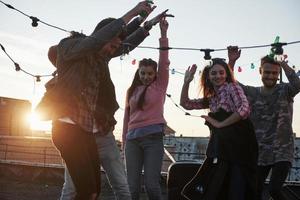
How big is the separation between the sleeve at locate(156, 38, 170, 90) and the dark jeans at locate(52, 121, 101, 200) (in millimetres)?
1819

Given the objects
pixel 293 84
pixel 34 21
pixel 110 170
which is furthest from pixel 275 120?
pixel 34 21

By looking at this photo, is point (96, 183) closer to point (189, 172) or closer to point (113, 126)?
point (113, 126)

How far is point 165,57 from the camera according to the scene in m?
4.65

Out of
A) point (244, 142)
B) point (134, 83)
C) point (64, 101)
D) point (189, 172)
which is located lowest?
point (189, 172)

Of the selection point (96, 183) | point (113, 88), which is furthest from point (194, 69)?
point (96, 183)

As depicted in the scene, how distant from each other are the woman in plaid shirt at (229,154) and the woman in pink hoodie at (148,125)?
664mm

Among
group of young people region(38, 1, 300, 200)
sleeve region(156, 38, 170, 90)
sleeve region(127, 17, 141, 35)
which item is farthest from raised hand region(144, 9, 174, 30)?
sleeve region(127, 17, 141, 35)

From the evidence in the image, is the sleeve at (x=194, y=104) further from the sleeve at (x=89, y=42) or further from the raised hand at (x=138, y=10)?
the sleeve at (x=89, y=42)

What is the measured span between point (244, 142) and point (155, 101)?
1258 mm

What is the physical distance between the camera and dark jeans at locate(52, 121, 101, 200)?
2895 millimetres

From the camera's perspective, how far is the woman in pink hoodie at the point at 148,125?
4527 mm

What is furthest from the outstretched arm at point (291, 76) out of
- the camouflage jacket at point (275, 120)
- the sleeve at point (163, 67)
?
the sleeve at point (163, 67)

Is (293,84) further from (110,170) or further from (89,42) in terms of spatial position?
(89,42)

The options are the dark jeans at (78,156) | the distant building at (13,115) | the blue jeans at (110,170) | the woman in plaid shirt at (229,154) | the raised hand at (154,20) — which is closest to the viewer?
the dark jeans at (78,156)
